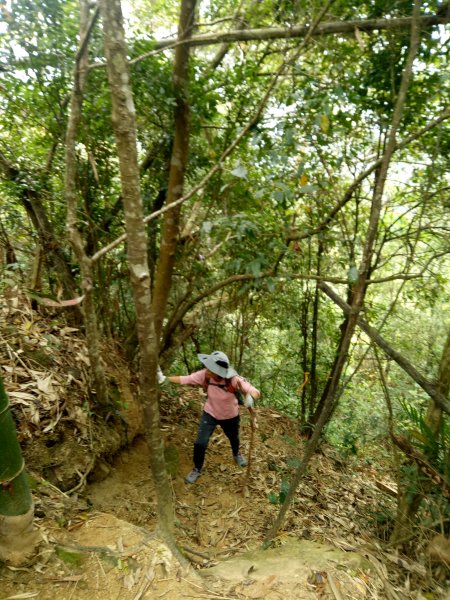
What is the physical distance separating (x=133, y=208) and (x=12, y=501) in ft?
5.71

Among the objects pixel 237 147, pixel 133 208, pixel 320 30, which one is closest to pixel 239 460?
pixel 237 147

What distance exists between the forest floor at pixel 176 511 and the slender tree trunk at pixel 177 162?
107cm

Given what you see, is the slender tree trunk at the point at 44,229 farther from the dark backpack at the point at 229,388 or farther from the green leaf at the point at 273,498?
the green leaf at the point at 273,498

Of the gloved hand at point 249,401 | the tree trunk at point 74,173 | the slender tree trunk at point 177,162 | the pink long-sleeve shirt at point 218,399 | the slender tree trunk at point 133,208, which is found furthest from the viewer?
the pink long-sleeve shirt at point 218,399

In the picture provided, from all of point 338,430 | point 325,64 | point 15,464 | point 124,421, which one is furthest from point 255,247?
point 338,430

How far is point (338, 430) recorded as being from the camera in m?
8.40

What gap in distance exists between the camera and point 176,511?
14.4 feet

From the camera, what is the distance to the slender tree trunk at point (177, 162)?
340 cm

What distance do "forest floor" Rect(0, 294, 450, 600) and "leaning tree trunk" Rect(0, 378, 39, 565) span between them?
0.24ft

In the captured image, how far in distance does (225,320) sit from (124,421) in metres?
3.09

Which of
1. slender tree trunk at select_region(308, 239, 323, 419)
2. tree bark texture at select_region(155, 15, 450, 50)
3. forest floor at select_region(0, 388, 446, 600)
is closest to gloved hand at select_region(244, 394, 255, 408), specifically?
forest floor at select_region(0, 388, 446, 600)

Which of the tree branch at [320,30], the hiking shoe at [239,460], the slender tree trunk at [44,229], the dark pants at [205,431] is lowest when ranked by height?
the hiking shoe at [239,460]

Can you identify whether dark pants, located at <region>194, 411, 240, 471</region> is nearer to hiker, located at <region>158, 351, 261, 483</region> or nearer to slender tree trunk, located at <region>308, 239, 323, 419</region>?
hiker, located at <region>158, 351, 261, 483</region>

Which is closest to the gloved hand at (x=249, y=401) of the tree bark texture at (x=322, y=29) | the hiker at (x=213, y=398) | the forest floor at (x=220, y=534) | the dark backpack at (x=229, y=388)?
the hiker at (x=213, y=398)
